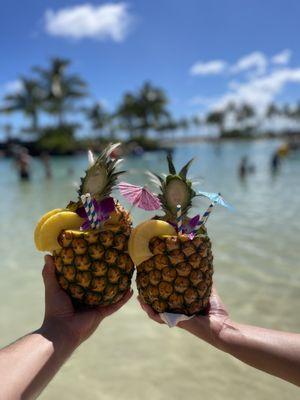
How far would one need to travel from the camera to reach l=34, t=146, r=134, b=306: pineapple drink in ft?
7.19

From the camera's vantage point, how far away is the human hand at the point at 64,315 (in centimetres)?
205

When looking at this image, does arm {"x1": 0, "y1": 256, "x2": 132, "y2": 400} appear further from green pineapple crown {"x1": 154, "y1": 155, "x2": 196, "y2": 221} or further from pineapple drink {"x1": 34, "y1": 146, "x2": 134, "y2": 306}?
green pineapple crown {"x1": 154, "y1": 155, "x2": 196, "y2": 221}

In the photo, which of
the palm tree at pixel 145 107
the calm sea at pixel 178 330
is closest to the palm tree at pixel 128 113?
the palm tree at pixel 145 107

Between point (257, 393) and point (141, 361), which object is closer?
point (257, 393)

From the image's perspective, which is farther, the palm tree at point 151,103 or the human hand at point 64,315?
the palm tree at point 151,103

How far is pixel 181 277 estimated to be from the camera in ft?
7.14

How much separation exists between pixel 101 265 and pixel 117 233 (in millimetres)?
203

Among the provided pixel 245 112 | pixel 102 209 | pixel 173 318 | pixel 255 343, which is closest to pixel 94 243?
pixel 102 209

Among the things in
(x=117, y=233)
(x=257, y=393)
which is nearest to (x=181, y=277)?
(x=117, y=233)

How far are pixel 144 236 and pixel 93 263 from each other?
0.32 metres

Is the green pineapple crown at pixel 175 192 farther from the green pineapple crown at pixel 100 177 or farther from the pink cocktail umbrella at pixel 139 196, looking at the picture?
the green pineapple crown at pixel 100 177

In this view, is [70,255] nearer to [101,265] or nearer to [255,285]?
[101,265]

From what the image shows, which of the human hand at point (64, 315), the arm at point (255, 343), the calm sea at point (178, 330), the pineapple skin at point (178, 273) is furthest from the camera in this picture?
the calm sea at point (178, 330)

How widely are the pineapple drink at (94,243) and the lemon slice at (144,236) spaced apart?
0.10m
